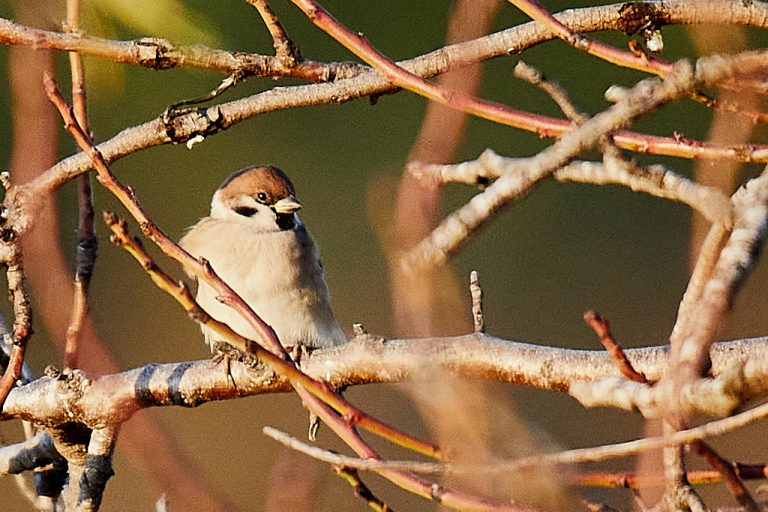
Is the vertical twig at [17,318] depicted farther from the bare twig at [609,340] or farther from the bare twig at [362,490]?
the bare twig at [609,340]

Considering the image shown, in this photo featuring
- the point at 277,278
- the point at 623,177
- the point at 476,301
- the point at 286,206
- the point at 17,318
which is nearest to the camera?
the point at 623,177

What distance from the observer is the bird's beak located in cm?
302

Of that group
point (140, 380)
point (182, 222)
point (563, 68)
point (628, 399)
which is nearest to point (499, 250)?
point (563, 68)

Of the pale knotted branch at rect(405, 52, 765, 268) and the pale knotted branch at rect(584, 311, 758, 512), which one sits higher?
the pale knotted branch at rect(405, 52, 765, 268)

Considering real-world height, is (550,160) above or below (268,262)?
below

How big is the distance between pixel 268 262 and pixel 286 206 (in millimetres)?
220

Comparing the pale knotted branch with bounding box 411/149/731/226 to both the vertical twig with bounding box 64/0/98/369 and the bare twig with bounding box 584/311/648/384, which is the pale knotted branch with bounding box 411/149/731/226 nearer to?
the bare twig with bounding box 584/311/648/384

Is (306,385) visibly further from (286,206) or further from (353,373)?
(286,206)

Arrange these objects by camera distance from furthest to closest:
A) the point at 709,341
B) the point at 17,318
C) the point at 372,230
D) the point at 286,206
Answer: the point at 372,230 < the point at 286,206 < the point at 17,318 < the point at 709,341

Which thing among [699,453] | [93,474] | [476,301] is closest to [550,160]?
[699,453]

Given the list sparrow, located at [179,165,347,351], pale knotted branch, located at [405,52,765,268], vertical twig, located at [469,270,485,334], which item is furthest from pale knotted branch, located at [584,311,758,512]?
sparrow, located at [179,165,347,351]

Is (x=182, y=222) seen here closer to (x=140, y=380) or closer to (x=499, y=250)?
(x=499, y=250)

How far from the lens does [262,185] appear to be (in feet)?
10.2

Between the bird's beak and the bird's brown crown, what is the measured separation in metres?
0.02
